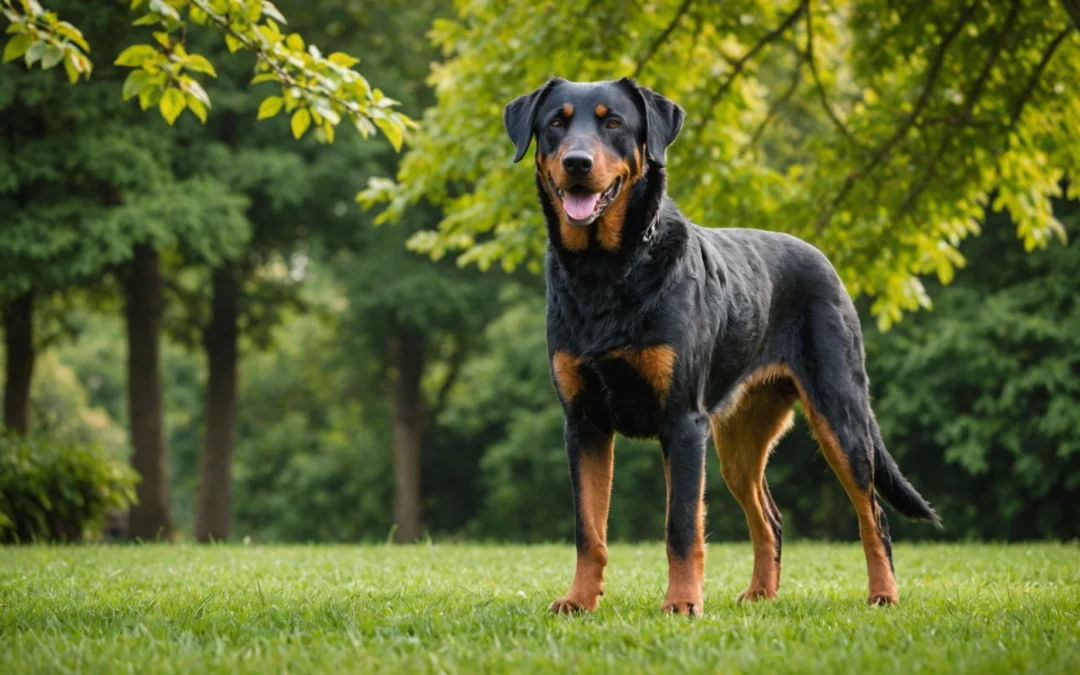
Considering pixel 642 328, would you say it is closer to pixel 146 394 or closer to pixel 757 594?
pixel 757 594

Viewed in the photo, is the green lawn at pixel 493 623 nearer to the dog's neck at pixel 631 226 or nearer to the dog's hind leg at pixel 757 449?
the dog's hind leg at pixel 757 449

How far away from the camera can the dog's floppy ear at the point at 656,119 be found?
16.6 ft

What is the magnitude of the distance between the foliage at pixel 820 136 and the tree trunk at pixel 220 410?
841cm

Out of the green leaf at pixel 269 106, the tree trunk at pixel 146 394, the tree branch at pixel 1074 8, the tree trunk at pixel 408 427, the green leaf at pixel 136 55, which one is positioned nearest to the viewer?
the green leaf at pixel 136 55

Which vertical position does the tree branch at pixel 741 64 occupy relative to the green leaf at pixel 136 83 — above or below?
above

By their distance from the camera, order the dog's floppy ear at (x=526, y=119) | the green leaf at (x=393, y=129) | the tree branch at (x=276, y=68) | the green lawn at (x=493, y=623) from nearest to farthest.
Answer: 1. the green lawn at (x=493, y=623)
2. the dog's floppy ear at (x=526, y=119)
3. the tree branch at (x=276, y=68)
4. the green leaf at (x=393, y=129)

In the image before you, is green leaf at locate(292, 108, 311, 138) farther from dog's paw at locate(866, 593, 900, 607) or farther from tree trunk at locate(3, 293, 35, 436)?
tree trunk at locate(3, 293, 35, 436)

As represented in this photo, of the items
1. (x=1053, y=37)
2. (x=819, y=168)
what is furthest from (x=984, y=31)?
(x=819, y=168)

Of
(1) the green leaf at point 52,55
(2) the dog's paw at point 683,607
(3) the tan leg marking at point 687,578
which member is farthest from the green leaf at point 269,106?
(2) the dog's paw at point 683,607

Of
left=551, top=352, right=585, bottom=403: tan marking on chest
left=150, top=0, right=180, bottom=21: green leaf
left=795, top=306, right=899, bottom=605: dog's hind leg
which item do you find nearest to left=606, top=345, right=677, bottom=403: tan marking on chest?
left=551, top=352, right=585, bottom=403: tan marking on chest

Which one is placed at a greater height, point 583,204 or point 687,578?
point 583,204

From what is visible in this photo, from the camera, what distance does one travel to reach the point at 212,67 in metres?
6.02

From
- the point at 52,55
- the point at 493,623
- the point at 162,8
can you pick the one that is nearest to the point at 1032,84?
the point at 162,8

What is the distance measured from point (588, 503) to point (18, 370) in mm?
13686
